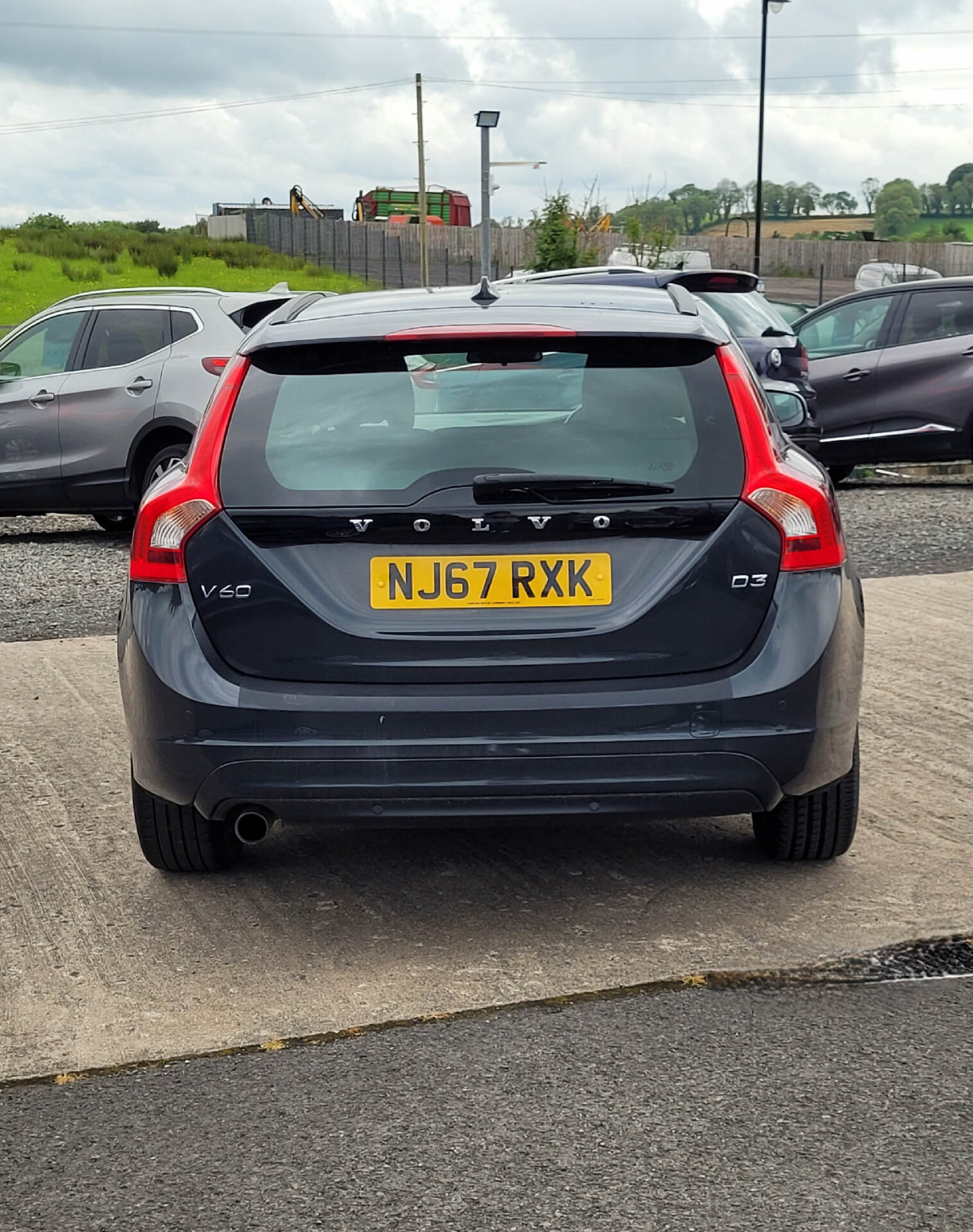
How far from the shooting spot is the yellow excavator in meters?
87.2

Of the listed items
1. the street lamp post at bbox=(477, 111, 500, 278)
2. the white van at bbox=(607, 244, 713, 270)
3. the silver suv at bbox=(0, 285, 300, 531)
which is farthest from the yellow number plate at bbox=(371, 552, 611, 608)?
the white van at bbox=(607, 244, 713, 270)

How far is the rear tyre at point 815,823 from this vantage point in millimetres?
Result: 4445

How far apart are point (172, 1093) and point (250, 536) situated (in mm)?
1344

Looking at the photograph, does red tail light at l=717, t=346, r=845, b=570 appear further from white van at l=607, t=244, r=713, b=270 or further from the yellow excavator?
the yellow excavator

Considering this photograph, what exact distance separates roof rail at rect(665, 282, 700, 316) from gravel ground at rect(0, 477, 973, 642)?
14.8 feet

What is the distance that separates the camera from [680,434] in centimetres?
405

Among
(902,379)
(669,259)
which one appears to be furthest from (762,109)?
(902,379)

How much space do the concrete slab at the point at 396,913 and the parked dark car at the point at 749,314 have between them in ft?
24.5

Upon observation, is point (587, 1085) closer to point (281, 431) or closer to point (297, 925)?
point (297, 925)

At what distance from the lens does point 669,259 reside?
34.0 metres

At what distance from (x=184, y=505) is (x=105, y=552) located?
7.87 metres

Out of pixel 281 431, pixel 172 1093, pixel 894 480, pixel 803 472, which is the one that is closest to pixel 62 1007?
pixel 172 1093

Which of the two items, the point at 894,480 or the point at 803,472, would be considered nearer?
the point at 803,472

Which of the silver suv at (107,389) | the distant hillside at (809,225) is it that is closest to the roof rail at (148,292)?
the silver suv at (107,389)
